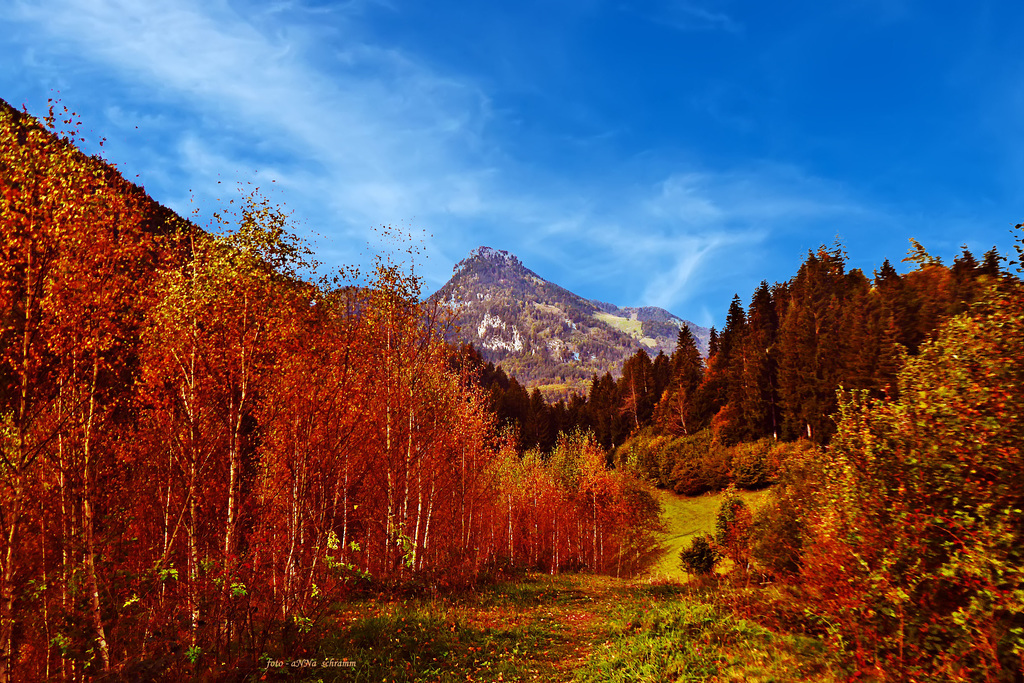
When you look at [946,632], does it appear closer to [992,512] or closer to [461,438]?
[992,512]

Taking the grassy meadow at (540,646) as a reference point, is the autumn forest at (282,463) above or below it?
above

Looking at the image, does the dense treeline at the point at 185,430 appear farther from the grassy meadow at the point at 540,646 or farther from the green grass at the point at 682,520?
the green grass at the point at 682,520

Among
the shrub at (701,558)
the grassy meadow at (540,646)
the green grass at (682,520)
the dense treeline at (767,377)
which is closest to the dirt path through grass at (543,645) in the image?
the grassy meadow at (540,646)

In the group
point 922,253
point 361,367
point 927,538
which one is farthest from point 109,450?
point 922,253

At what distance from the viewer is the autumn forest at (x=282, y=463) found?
8.23 metres

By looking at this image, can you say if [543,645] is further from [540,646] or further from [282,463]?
[282,463]

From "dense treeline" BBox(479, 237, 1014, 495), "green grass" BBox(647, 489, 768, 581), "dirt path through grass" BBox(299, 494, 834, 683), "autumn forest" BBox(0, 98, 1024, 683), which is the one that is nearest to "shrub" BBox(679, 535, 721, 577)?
"green grass" BBox(647, 489, 768, 581)

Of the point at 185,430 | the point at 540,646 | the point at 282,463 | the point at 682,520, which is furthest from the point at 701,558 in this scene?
the point at 185,430

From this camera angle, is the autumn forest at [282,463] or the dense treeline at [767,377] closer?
the autumn forest at [282,463]

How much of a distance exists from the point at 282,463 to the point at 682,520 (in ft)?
153

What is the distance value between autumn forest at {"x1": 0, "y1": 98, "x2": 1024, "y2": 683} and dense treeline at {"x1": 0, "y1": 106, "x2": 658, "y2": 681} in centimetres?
9

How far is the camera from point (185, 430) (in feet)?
48.1

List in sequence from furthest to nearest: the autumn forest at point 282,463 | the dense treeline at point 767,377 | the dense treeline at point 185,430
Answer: the dense treeline at point 767,377
the dense treeline at point 185,430
the autumn forest at point 282,463

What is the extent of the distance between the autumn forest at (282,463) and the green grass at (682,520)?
49.8 feet
